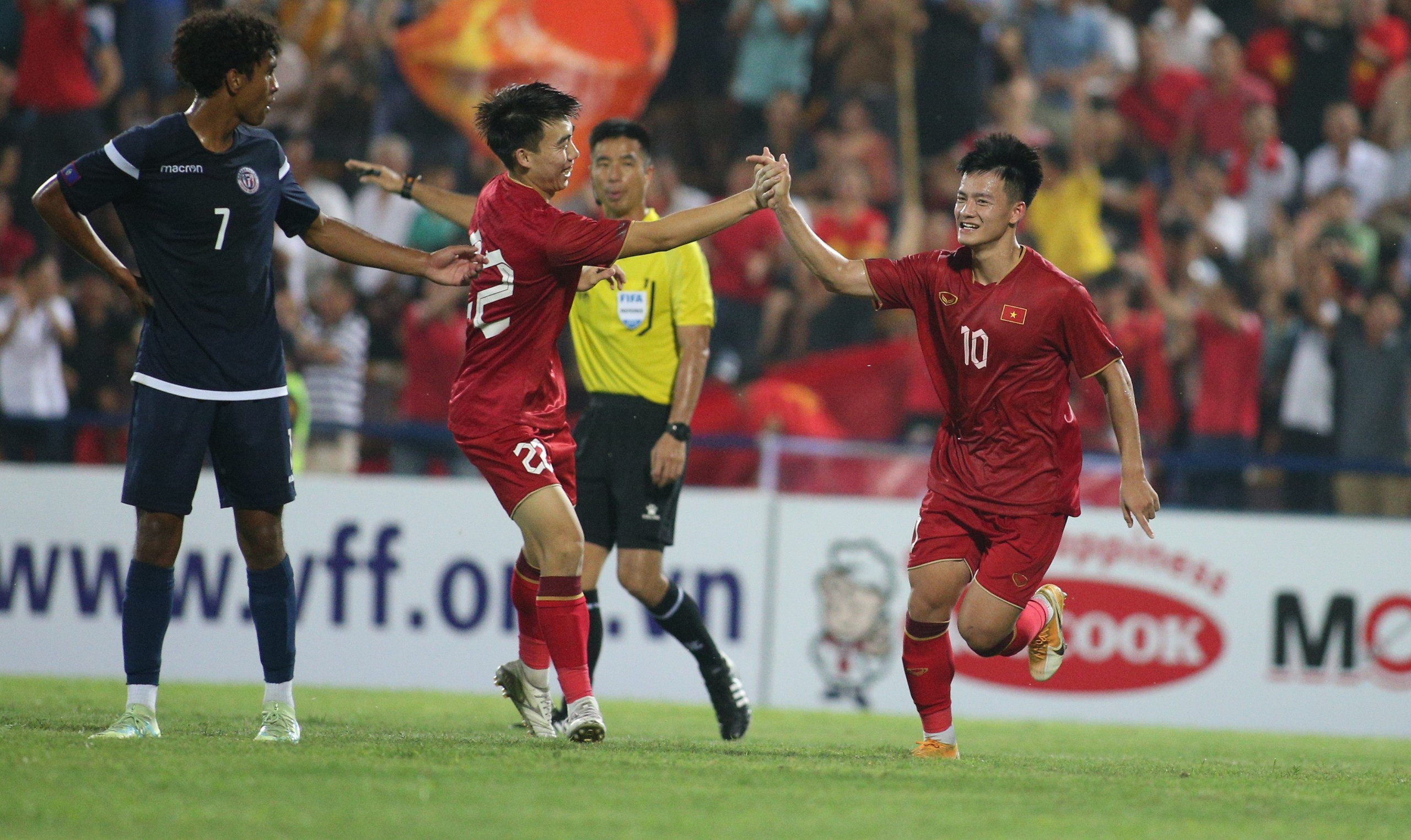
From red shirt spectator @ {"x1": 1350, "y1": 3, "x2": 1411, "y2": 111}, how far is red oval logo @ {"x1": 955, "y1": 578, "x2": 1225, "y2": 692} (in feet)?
20.3

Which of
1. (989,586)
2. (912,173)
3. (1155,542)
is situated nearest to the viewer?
(989,586)

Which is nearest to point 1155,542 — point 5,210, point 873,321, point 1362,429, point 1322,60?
point 1362,429

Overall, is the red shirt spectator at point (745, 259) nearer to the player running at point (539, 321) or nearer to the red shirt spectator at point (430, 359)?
the red shirt spectator at point (430, 359)

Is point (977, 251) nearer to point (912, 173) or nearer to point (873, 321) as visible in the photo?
point (873, 321)

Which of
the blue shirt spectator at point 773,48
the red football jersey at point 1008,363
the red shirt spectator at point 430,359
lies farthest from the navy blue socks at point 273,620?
the blue shirt spectator at point 773,48

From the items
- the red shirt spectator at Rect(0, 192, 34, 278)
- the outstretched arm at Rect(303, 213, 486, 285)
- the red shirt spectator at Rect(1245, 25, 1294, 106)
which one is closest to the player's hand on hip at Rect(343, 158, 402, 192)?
the outstretched arm at Rect(303, 213, 486, 285)

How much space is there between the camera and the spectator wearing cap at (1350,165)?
1302 cm

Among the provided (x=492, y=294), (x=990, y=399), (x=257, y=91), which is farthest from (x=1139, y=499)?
(x=257, y=91)

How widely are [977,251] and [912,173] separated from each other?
7.43 metres

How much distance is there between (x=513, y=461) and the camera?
5.79 metres

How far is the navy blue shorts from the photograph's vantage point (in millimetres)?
5488

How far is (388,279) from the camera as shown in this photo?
12.3 metres

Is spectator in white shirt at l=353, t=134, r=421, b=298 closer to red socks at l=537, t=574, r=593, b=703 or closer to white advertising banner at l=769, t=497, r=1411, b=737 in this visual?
white advertising banner at l=769, t=497, r=1411, b=737

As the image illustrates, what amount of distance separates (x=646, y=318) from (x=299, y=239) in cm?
533
